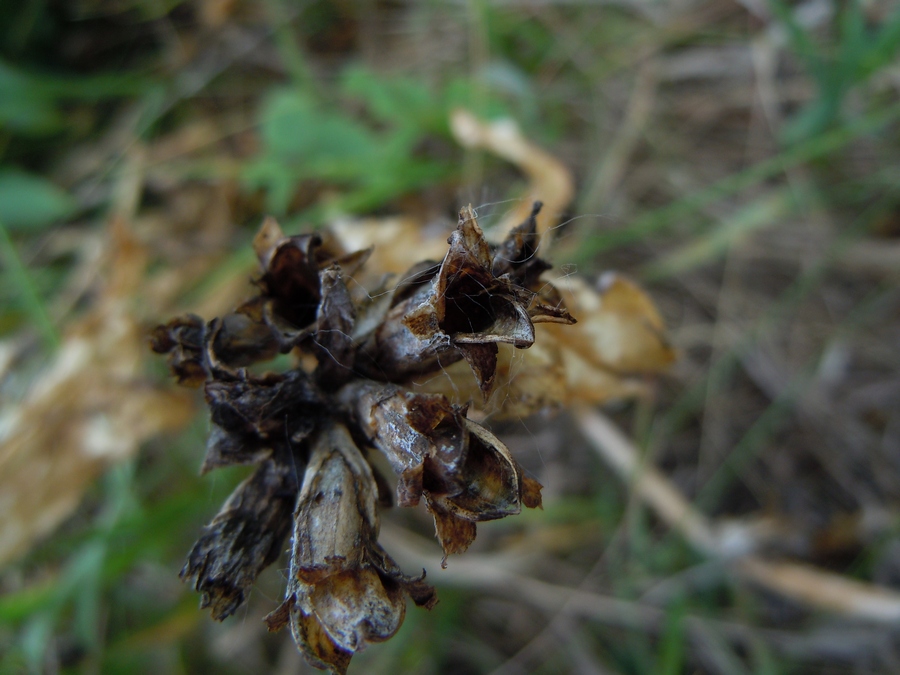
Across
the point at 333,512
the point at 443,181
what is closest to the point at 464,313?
the point at 333,512

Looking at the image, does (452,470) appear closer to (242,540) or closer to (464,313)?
(464,313)

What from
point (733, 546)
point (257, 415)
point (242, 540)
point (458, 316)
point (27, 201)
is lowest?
point (733, 546)

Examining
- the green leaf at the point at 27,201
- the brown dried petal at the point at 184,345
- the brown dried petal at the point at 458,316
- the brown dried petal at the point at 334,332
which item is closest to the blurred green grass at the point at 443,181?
the green leaf at the point at 27,201

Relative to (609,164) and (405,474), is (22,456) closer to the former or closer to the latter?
(405,474)

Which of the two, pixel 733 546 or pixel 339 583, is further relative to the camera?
pixel 733 546

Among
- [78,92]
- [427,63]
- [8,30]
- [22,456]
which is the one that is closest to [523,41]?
[427,63]

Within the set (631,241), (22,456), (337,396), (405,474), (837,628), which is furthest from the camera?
(631,241)

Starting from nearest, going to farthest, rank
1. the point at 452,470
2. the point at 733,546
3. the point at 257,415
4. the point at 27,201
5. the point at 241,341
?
the point at 452,470, the point at 257,415, the point at 241,341, the point at 733,546, the point at 27,201
